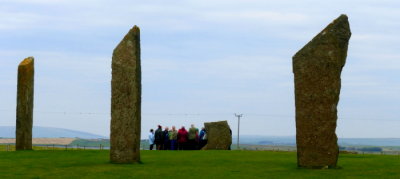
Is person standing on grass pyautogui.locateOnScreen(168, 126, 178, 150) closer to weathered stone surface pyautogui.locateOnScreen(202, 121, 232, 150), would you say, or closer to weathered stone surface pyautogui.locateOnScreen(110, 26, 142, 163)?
weathered stone surface pyautogui.locateOnScreen(202, 121, 232, 150)

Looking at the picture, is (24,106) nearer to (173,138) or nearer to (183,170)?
(173,138)

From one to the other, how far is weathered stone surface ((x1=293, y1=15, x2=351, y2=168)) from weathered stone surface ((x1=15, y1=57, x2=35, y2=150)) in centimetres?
1578

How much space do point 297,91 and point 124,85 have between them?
5.15 m

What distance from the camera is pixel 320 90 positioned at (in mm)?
18953

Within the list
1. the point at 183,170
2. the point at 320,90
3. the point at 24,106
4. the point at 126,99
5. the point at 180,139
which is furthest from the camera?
the point at 180,139

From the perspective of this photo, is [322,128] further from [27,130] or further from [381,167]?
[27,130]

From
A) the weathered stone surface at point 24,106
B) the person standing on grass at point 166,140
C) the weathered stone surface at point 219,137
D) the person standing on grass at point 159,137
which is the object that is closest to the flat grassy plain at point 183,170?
the weathered stone surface at point 24,106

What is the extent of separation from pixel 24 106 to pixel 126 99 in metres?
11.5

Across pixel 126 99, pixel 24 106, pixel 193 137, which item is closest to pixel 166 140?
pixel 193 137

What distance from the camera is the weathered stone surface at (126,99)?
2136 cm

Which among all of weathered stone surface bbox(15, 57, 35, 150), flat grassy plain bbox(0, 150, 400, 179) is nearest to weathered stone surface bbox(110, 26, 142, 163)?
flat grassy plain bbox(0, 150, 400, 179)

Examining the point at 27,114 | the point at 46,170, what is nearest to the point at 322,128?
the point at 46,170

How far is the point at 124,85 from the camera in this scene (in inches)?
841

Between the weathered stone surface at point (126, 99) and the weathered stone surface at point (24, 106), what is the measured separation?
1100cm
